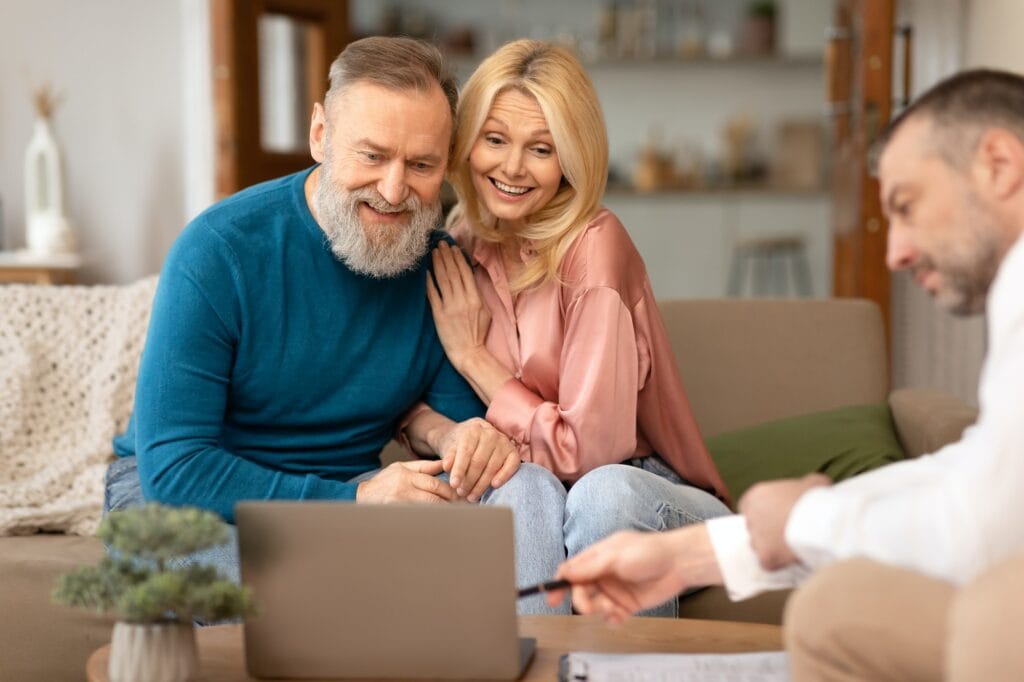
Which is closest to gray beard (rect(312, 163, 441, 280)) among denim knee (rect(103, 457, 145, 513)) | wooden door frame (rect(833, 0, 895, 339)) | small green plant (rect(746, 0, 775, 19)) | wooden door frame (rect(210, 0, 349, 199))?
denim knee (rect(103, 457, 145, 513))

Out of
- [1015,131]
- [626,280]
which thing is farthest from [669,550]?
[626,280]

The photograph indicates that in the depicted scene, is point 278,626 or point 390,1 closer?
point 278,626

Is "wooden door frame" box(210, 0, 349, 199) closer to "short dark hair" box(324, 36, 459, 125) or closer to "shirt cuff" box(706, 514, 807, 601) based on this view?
"short dark hair" box(324, 36, 459, 125)

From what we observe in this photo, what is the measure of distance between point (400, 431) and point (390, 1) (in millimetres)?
5011

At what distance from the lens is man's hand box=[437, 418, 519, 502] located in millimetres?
1958

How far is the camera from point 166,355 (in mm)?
1899

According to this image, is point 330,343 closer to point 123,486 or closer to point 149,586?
point 123,486

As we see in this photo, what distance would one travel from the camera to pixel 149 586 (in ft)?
4.08

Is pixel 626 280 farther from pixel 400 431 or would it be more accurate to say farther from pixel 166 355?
pixel 166 355

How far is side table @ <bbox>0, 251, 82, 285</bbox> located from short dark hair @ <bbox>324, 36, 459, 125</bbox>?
269cm

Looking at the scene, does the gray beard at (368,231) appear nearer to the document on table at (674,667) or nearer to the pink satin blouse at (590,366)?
the pink satin blouse at (590,366)

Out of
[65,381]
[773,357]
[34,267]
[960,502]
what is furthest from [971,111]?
[34,267]

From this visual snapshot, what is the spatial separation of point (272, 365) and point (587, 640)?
746mm

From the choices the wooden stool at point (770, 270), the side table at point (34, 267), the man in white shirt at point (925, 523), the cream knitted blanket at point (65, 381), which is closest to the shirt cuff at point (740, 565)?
the man in white shirt at point (925, 523)
